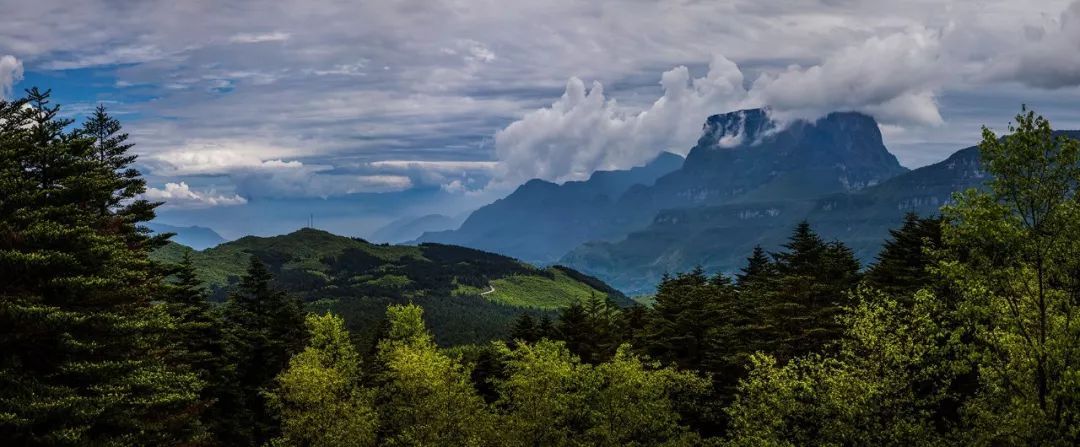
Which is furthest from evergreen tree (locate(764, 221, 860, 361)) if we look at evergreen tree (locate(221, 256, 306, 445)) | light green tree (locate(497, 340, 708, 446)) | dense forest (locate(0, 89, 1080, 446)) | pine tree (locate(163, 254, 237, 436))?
evergreen tree (locate(221, 256, 306, 445))

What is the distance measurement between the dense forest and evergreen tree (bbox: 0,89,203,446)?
0.45 feet

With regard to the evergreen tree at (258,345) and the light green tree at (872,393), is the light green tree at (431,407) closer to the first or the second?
the evergreen tree at (258,345)

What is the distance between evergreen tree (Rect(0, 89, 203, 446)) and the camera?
36.9 m

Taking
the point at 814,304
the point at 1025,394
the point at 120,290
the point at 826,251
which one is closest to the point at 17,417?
the point at 120,290

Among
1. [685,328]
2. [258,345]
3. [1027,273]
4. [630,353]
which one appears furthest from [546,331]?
[1027,273]

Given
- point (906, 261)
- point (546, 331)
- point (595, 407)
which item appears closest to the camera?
point (595, 407)

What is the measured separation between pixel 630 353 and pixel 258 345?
46.3m

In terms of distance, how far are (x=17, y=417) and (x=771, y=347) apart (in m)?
53.6

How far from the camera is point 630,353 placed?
6366 cm

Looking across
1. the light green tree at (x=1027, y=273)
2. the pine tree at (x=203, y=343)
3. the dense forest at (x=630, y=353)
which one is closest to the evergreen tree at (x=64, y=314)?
the dense forest at (x=630, y=353)

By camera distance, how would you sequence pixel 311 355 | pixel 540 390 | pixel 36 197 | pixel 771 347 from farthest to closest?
pixel 311 355 → pixel 771 347 → pixel 540 390 → pixel 36 197

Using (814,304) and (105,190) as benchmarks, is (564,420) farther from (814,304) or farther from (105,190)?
(105,190)

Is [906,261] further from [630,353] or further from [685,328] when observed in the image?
[630,353]

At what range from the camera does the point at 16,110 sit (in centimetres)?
4688
